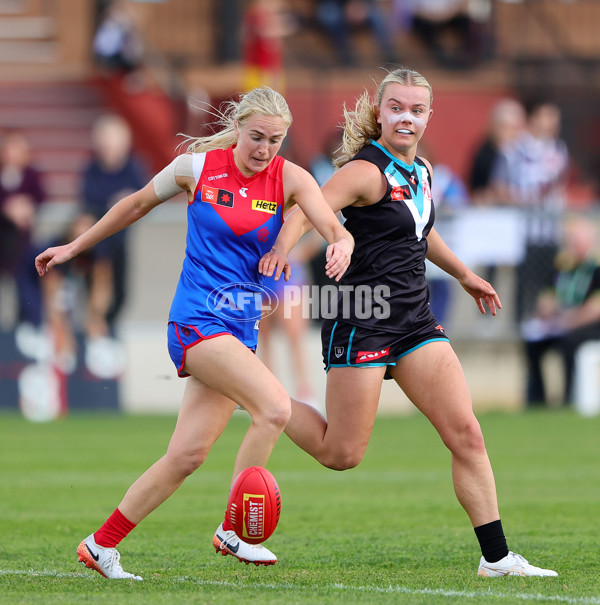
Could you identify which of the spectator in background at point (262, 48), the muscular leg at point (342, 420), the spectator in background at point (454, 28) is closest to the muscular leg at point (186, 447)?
the muscular leg at point (342, 420)

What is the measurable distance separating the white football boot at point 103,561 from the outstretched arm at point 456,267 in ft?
6.91

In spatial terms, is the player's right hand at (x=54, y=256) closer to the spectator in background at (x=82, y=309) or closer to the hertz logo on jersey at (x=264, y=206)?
the hertz logo on jersey at (x=264, y=206)

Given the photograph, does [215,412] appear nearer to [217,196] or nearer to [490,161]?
[217,196]

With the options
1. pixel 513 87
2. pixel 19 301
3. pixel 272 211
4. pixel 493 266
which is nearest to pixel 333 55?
pixel 513 87

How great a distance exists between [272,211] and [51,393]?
353 inches

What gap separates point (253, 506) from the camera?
18.6ft

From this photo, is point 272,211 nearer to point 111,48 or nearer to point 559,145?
point 559,145

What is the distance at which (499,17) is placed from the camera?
21.8 m

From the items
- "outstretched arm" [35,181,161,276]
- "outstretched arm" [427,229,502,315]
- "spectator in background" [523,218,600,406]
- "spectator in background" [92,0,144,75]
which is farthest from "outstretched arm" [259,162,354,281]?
"spectator in background" [92,0,144,75]

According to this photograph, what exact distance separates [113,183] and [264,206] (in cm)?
937

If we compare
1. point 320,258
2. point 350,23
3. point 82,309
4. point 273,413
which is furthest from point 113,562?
point 350,23

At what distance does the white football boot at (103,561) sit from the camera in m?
5.94

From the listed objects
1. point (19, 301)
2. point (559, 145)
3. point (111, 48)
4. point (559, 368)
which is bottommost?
point (559, 368)

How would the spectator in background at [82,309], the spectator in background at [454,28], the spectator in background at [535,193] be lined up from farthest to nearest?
1. the spectator in background at [454,28]
2. the spectator in background at [535,193]
3. the spectator in background at [82,309]
